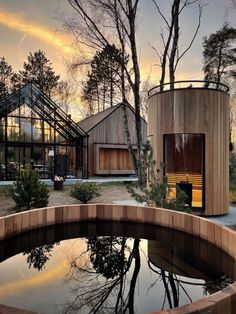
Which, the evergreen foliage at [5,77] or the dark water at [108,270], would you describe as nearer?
the dark water at [108,270]

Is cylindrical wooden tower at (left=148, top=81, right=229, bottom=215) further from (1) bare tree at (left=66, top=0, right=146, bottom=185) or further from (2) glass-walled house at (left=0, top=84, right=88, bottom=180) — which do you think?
(2) glass-walled house at (left=0, top=84, right=88, bottom=180)

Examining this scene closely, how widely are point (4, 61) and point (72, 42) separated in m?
12.6

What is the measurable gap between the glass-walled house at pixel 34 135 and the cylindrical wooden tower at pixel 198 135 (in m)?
10.1

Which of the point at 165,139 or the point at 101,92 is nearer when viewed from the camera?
the point at 165,139

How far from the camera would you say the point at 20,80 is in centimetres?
2320

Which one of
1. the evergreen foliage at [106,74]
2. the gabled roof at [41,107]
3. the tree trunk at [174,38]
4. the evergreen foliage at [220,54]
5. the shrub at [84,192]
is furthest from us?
the gabled roof at [41,107]

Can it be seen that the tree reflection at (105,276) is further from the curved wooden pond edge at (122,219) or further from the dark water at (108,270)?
the curved wooden pond edge at (122,219)

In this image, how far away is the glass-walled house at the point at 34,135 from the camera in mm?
15469

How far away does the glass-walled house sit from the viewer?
1547cm

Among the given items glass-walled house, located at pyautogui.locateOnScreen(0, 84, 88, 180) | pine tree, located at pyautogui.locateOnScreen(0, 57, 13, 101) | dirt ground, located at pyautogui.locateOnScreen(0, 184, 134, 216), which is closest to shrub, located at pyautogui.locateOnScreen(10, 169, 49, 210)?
dirt ground, located at pyautogui.locateOnScreen(0, 184, 134, 216)

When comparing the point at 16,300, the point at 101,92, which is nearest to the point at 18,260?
the point at 16,300

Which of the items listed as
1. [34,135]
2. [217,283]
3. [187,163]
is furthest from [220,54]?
[217,283]

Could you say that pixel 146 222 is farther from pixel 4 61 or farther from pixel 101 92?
pixel 4 61

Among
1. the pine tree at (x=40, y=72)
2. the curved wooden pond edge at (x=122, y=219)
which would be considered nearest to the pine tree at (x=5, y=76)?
the pine tree at (x=40, y=72)
